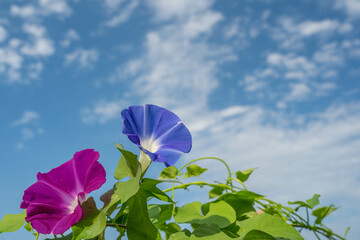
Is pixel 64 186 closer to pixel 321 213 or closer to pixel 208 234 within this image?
pixel 208 234

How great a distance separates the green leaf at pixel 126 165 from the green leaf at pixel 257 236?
22 cm

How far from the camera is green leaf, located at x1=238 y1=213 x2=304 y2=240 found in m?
0.71

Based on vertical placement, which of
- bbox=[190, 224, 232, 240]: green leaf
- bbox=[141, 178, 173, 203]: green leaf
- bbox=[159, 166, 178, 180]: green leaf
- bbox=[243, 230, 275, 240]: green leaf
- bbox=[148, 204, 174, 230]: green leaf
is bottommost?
bbox=[243, 230, 275, 240]: green leaf

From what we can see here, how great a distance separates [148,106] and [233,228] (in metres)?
0.33

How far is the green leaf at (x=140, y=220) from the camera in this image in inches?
26.1

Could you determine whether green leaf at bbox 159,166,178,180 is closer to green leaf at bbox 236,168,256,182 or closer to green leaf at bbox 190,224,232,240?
green leaf at bbox 236,168,256,182

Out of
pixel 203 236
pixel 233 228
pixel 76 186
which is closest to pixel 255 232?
pixel 203 236

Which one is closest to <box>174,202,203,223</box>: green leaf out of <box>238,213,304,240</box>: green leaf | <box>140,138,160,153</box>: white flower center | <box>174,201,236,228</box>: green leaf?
<box>174,201,236,228</box>: green leaf

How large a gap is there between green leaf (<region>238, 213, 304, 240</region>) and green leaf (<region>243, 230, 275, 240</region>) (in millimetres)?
42

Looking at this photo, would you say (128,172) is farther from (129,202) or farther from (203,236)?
(203,236)

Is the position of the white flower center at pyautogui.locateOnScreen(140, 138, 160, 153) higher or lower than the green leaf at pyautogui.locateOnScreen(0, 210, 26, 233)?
higher

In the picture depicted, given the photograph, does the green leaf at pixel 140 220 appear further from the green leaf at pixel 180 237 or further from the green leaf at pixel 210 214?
the green leaf at pixel 210 214

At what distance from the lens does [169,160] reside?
0.68 meters

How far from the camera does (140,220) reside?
0.67m
